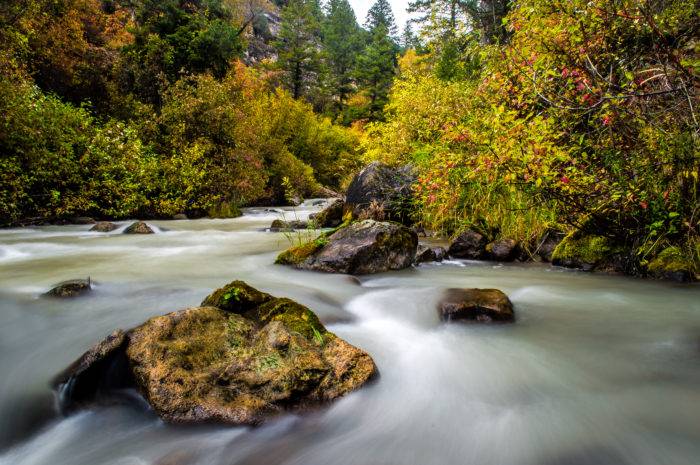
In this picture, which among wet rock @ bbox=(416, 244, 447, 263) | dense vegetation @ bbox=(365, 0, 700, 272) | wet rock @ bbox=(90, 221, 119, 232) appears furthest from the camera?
wet rock @ bbox=(90, 221, 119, 232)

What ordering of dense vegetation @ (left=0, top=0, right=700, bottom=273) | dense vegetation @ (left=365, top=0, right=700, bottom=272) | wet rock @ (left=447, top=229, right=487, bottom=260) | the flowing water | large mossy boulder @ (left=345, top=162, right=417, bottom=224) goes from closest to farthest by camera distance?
the flowing water → dense vegetation @ (left=365, top=0, right=700, bottom=272) → dense vegetation @ (left=0, top=0, right=700, bottom=273) → wet rock @ (left=447, top=229, right=487, bottom=260) → large mossy boulder @ (left=345, top=162, right=417, bottom=224)

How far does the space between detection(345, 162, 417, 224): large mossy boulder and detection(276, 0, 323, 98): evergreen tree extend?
2949cm

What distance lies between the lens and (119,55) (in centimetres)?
1589

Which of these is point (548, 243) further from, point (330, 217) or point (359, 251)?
point (330, 217)

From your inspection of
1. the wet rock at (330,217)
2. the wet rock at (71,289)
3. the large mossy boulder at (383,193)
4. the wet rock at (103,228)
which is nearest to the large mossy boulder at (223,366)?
the wet rock at (71,289)

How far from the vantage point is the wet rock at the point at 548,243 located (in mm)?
6518

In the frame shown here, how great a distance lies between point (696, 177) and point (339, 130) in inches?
1004

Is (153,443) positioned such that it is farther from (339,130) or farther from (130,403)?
A: (339,130)

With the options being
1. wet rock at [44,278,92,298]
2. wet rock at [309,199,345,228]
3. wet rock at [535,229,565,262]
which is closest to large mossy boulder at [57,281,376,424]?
wet rock at [44,278,92,298]

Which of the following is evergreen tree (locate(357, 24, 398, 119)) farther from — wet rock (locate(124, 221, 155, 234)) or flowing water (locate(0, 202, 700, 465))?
flowing water (locate(0, 202, 700, 465))

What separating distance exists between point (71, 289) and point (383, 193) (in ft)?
21.5

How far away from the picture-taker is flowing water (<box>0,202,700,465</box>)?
7.41 feet

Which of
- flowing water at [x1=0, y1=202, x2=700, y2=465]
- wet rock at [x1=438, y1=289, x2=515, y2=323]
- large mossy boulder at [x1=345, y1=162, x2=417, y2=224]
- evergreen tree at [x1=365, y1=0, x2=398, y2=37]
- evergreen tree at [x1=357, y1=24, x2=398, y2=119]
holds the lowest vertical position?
flowing water at [x1=0, y1=202, x2=700, y2=465]

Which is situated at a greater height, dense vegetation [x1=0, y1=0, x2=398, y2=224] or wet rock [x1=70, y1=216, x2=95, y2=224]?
dense vegetation [x1=0, y1=0, x2=398, y2=224]
